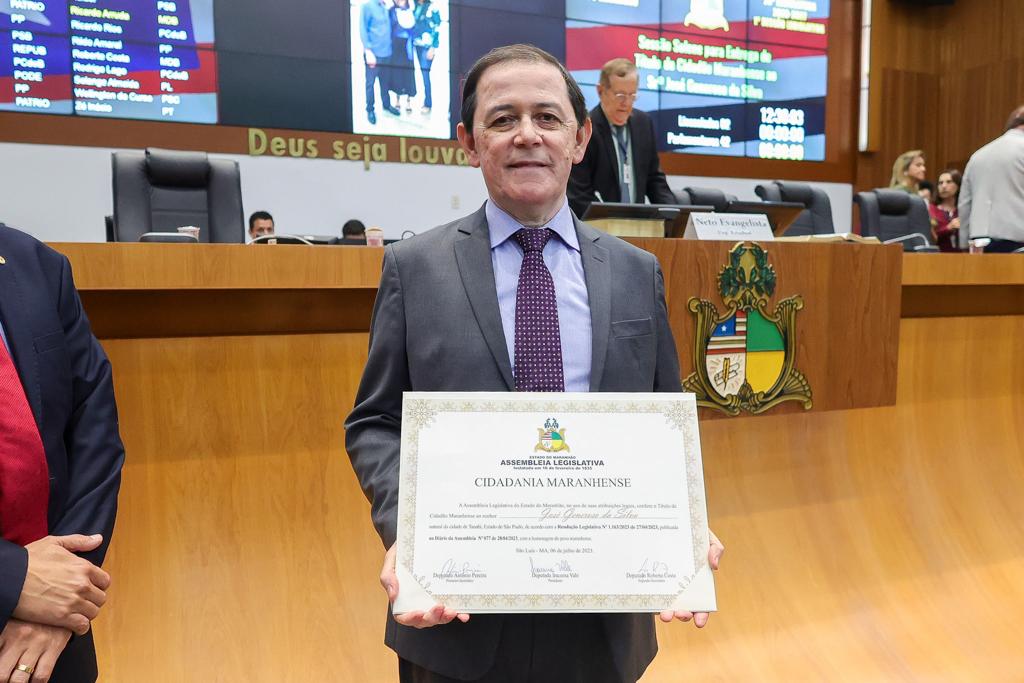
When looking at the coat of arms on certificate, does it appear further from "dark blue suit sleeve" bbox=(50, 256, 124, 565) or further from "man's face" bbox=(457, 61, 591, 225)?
"dark blue suit sleeve" bbox=(50, 256, 124, 565)

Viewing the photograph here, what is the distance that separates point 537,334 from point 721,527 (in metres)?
1.64

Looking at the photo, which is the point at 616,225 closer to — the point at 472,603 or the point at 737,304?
the point at 737,304

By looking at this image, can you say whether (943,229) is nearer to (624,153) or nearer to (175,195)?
(624,153)

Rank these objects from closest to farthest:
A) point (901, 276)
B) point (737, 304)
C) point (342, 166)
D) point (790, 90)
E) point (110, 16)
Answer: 1. point (737, 304)
2. point (901, 276)
3. point (110, 16)
4. point (342, 166)
5. point (790, 90)

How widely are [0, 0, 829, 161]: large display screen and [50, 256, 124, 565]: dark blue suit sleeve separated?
581cm

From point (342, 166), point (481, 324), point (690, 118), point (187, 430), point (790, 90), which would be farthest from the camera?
point (790, 90)

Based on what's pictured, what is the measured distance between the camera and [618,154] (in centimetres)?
405

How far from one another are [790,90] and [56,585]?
959 centimetres

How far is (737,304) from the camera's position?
7.97 ft

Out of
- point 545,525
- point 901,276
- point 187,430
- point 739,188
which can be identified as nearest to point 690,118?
point 739,188

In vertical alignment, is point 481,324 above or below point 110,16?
below

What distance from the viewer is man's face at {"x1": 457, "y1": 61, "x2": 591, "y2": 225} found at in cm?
122

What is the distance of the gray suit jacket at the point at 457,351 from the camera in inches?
47.4
